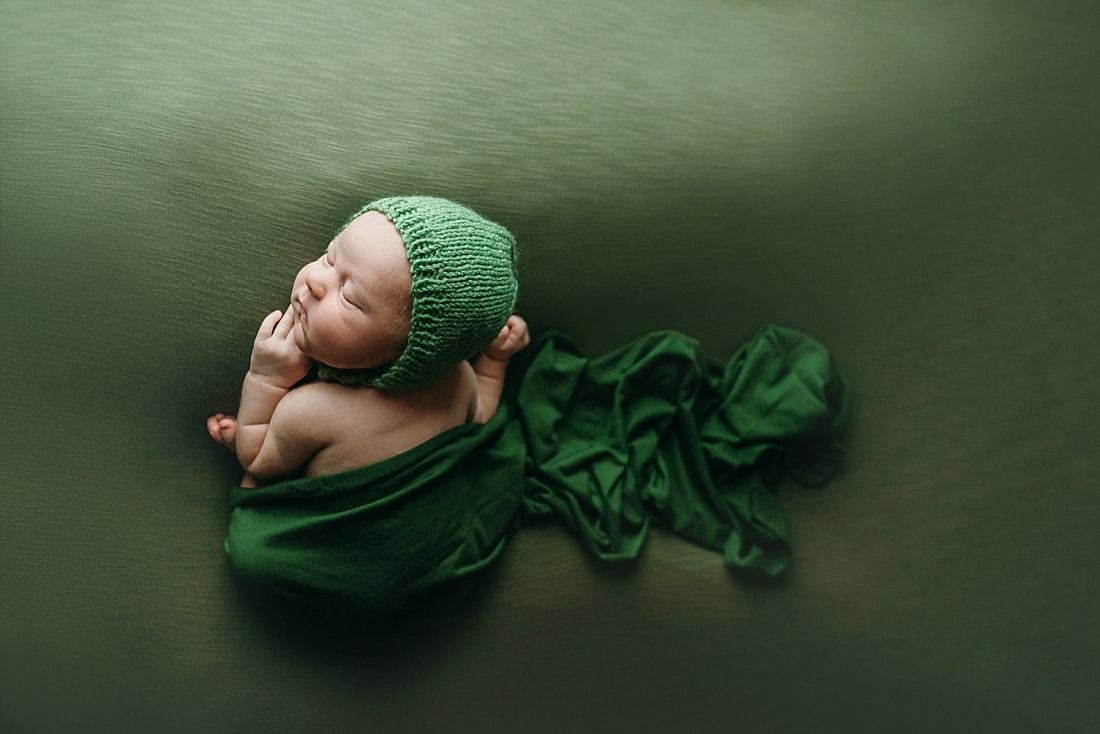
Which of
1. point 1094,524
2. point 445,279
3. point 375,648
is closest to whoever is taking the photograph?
point 445,279

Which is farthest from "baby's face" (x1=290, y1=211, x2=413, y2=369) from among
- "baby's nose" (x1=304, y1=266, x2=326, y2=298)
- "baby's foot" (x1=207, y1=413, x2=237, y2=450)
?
"baby's foot" (x1=207, y1=413, x2=237, y2=450)

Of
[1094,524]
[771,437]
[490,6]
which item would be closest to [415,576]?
[771,437]

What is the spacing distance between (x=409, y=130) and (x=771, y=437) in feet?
1.52

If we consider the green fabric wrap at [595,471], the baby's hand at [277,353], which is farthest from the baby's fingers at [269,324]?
the green fabric wrap at [595,471]

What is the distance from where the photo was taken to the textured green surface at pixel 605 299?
0.75 metres

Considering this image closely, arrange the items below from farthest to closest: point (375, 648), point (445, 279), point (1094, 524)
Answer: point (1094, 524) < point (375, 648) < point (445, 279)

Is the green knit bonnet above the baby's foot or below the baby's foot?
above

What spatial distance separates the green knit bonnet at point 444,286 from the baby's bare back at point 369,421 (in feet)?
0.06

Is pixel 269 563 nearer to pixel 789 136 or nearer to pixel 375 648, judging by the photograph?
pixel 375 648

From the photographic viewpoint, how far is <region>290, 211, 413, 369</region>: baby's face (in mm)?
699

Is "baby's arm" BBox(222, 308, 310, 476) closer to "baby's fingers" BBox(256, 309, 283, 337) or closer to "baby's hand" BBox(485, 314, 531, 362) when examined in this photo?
"baby's fingers" BBox(256, 309, 283, 337)

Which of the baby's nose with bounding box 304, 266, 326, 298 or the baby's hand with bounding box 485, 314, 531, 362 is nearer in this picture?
the baby's nose with bounding box 304, 266, 326, 298

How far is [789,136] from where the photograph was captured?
2.94 ft

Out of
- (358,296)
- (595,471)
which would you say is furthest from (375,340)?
(595,471)
